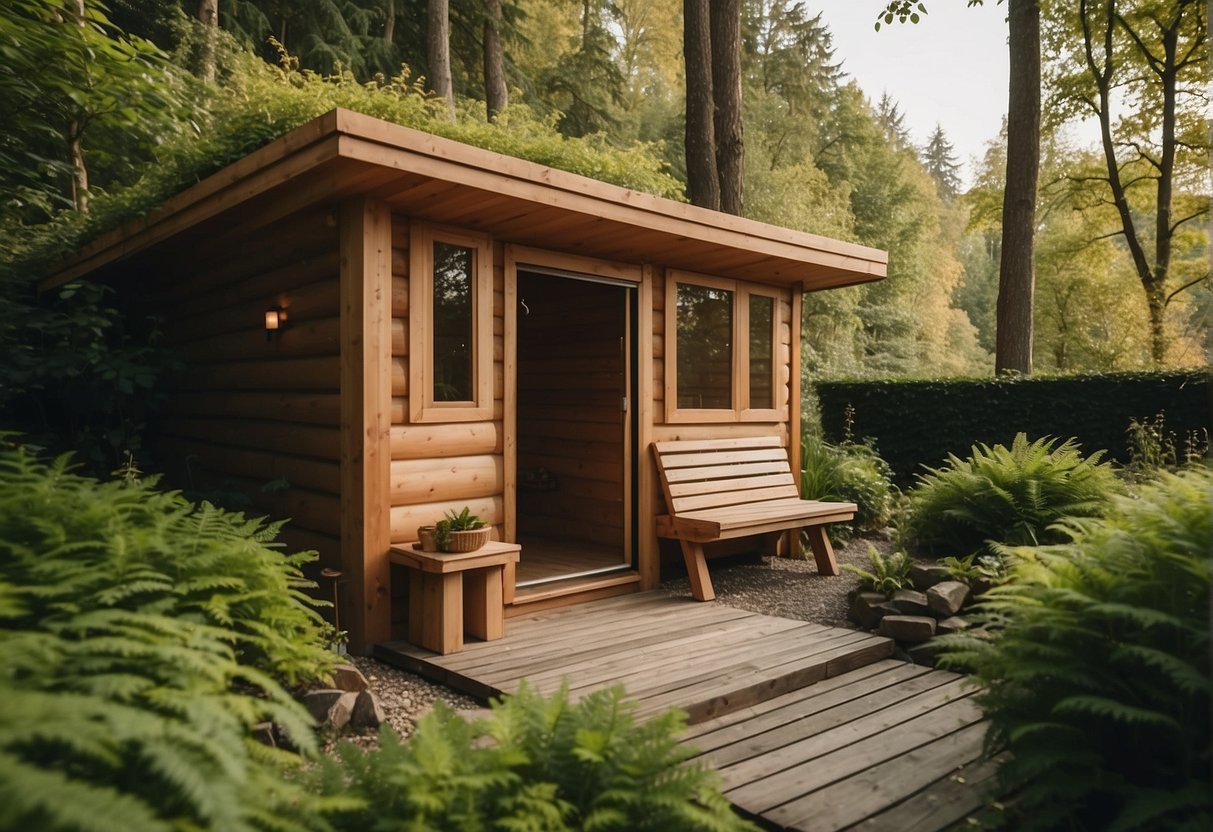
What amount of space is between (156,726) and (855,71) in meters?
24.2

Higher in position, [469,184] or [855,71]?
[855,71]

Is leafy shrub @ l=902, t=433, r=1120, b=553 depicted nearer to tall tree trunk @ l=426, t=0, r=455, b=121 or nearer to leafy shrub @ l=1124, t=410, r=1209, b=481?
leafy shrub @ l=1124, t=410, r=1209, b=481

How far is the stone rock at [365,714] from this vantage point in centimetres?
324

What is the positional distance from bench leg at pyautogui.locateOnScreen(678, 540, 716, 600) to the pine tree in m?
41.0

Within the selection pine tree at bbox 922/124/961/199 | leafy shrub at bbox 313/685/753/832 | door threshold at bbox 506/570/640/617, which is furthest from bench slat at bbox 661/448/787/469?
pine tree at bbox 922/124/961/199

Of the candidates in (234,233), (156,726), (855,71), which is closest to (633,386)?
(234,233)

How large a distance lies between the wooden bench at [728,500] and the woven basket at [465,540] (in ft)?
5.91

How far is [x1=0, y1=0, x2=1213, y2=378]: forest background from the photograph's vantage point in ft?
21.1

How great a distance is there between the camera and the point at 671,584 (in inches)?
233

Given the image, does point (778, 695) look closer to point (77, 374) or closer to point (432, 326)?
point (432, 326)

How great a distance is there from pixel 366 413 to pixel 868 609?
3.24 metres

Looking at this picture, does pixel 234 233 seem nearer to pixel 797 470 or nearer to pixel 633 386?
pixel 633 386

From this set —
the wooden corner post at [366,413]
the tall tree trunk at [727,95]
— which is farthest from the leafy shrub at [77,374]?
the tall tree trunk at [727,95]

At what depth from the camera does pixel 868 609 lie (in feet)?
15.7
